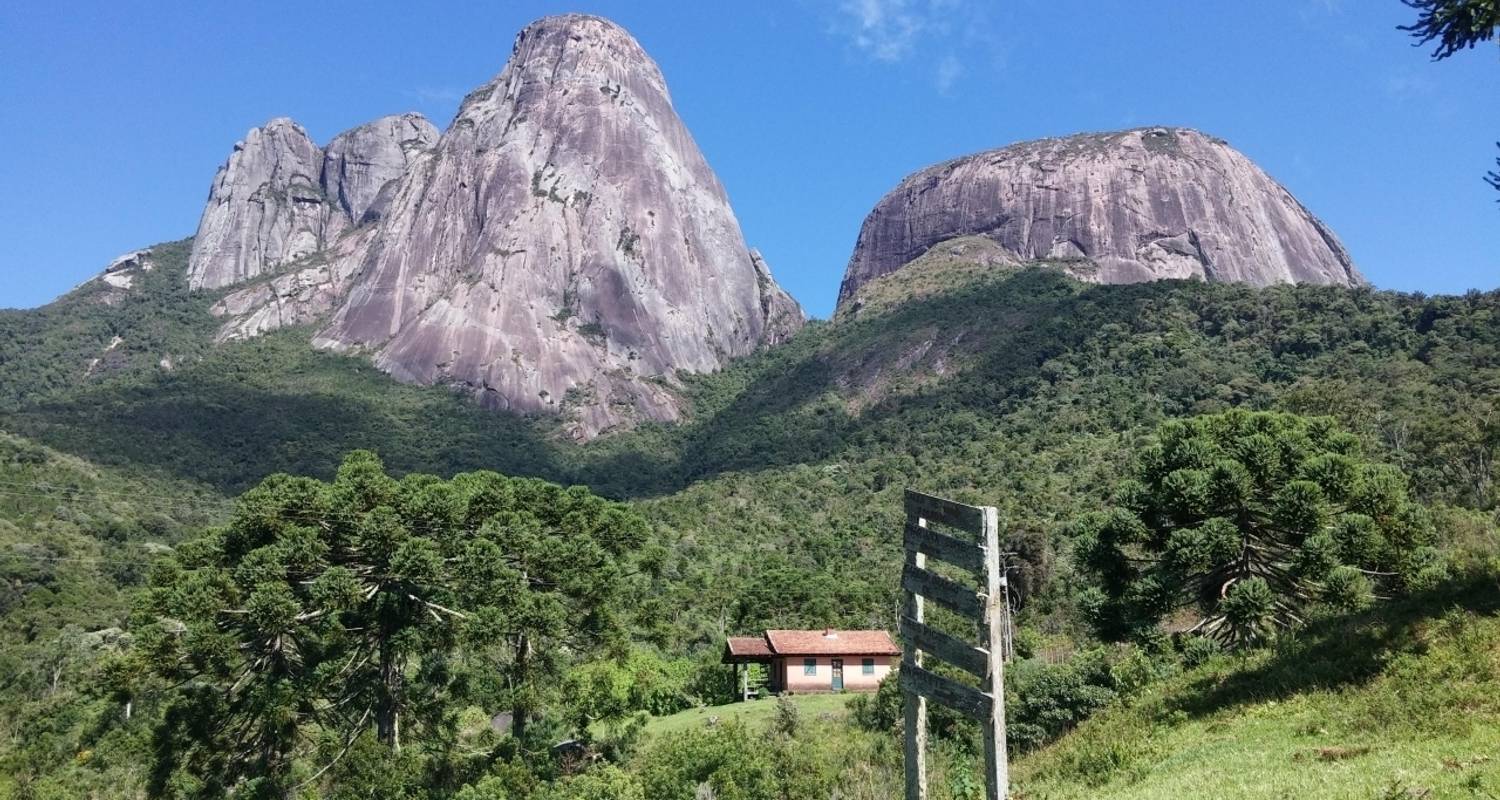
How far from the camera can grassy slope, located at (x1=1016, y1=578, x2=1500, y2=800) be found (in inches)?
395

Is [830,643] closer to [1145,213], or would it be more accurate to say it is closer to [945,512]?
[945,512]

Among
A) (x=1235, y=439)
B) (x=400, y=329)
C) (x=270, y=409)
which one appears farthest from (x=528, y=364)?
(x=1235, y=439)

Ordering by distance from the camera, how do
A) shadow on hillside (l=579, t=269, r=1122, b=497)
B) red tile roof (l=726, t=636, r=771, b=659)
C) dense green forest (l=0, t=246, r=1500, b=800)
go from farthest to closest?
shadow on hillside (l=579, t=269, r=1122, b=497)
red tile roof (l=726, t=636, r=771, b=659)
dense green forest (l=0, t=246, r=1500, b=800)

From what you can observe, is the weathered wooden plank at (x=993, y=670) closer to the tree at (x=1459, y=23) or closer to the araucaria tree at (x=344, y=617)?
the tree at (x=1459, y=23)

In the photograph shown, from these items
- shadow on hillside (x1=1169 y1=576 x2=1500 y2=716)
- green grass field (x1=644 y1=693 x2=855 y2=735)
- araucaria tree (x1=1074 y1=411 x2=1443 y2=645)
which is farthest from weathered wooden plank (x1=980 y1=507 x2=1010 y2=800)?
green grass field (x1=644 y1=693 x2=855 y2=735)

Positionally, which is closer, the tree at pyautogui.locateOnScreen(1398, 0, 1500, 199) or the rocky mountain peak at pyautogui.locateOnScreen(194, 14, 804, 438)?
the tree at pyautogui.locateOnScreen(1398, 0, 1500, 199)

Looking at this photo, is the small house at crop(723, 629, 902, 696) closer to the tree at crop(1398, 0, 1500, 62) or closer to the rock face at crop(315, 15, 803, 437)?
the tree at crop(1398, 0, 1500, 62)

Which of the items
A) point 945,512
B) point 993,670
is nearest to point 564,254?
point 945,512

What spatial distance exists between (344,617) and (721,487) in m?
72.8

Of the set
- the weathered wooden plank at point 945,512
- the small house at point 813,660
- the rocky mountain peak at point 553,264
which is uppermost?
the rocky mountain peak at point 553,264

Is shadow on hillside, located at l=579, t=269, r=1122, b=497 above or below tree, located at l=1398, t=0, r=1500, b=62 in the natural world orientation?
A: above

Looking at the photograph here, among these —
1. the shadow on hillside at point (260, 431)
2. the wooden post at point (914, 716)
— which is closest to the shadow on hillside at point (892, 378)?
the shadow on hillside at point (260, 431)

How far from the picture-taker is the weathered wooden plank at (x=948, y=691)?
8.22 m

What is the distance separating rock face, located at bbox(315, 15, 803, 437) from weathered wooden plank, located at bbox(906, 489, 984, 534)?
4907 inches
